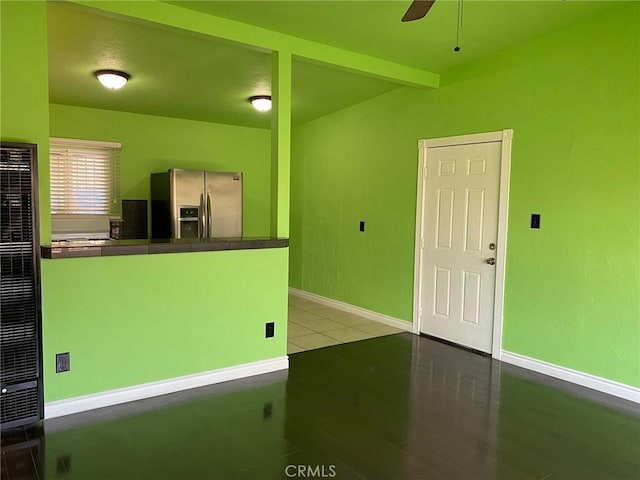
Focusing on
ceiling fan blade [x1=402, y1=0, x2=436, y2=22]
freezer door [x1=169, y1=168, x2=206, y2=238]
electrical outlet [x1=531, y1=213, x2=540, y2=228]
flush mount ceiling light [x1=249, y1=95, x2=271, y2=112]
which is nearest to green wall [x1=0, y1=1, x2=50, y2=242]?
ceiling fan blade [x1=402, y1=0, x2=436, y2=22]

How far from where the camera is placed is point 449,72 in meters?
4.32

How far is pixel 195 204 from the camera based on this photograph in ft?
17.4

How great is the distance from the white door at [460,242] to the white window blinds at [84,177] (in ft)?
11.9

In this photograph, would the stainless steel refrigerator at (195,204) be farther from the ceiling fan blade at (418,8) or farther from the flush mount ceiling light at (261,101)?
the ceiling fan blade at (418,8)

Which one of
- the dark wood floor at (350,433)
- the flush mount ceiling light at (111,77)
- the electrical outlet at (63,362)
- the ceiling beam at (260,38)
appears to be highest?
the ceiling beam at (260,38)

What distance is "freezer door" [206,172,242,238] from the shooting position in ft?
17.8

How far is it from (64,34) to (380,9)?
2.16m

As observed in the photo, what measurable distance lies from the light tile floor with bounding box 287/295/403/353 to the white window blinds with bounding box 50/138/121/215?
8.41 ft

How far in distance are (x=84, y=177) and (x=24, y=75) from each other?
116 inches


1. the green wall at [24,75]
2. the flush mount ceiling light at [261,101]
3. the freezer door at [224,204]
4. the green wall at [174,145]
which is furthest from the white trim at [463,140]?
the green wall at [24,75]

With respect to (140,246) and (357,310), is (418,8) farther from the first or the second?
(357,310)

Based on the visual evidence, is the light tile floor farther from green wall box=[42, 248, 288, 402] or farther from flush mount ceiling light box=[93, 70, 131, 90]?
flush mount ceiling light box=[93, 70, 131, 90]

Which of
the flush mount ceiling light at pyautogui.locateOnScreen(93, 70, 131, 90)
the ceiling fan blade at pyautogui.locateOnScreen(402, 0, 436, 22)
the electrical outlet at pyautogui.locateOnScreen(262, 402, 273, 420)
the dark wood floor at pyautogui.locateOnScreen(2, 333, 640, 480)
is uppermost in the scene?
the flush mount ceiling light at pyautogui.locateOnScreen(93, 70, 131, 90)

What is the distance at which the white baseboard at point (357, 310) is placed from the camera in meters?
4.91
